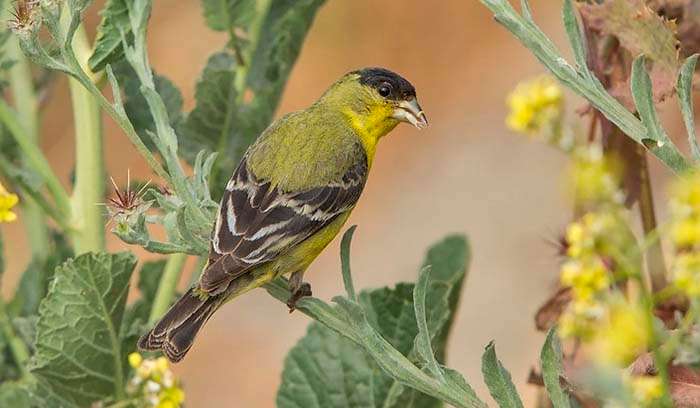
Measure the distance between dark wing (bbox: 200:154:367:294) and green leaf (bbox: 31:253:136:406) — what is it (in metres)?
0.23

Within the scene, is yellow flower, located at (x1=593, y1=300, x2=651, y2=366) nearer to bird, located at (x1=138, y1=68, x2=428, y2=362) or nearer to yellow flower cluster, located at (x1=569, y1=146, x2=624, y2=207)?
yellow flower cluster, located at (x1=569, y1=146, x2=624, y2=207)

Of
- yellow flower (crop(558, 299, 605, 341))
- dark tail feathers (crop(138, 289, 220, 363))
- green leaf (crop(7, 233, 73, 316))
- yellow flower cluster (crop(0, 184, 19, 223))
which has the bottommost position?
green leaf (crop(7, 233, 73, 316))

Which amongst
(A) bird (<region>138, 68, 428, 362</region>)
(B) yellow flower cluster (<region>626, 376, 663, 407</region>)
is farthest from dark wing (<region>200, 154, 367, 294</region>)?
(B) yellow flower cluster (<region>626, 376, 663, 407</region>)

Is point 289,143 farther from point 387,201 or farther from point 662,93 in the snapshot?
point 387,201

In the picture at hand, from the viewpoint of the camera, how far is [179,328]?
2.62 m

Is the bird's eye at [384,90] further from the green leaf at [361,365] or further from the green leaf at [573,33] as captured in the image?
the green leaf at [573,33]

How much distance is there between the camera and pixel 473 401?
6.56ft

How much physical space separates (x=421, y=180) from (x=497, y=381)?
6951 mm

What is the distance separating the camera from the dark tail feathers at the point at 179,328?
8.43ft

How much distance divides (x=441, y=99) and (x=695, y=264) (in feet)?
26.5

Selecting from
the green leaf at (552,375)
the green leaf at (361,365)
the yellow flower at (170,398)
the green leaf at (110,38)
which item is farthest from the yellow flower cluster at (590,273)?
the green leaf at (110,38)

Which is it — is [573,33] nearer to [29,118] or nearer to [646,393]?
[646,393]

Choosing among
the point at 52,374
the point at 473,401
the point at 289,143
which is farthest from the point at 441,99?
the point at 473,401

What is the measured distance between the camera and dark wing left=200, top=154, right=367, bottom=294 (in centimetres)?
270
